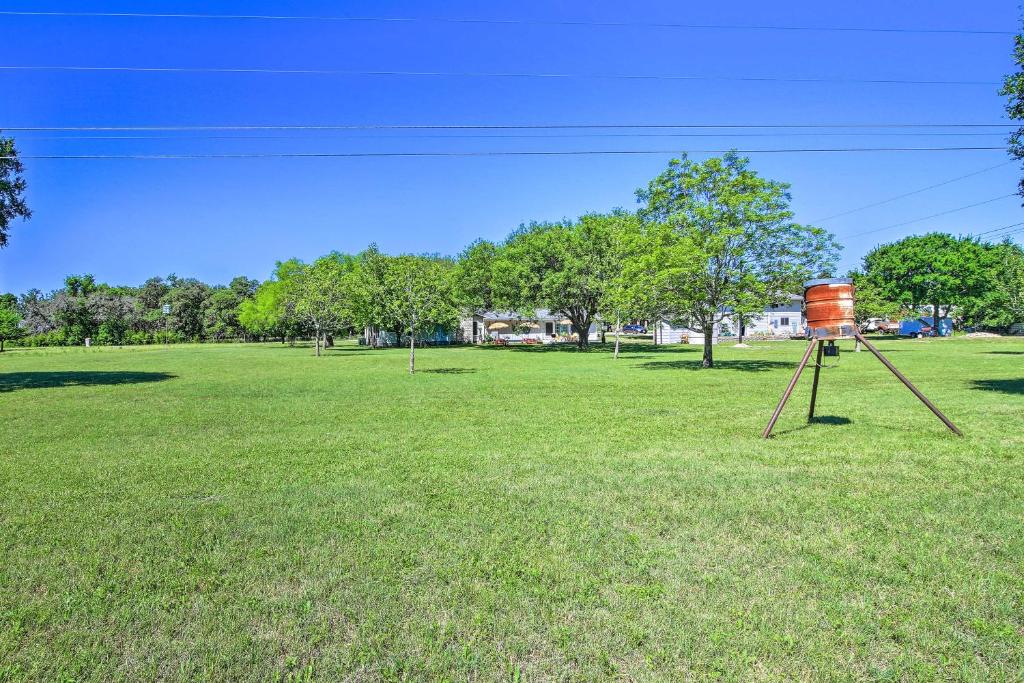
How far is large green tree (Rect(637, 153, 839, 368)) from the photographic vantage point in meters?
24.9

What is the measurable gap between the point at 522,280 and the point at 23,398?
34641 millimetres

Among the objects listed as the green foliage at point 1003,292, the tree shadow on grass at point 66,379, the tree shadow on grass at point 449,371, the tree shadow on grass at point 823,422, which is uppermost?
the green foliage at point 1003,292

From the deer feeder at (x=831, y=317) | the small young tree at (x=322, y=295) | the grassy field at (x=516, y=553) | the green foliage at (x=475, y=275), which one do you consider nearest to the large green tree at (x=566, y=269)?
the green foliage at (x=475, y=275)

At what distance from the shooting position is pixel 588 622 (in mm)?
3791

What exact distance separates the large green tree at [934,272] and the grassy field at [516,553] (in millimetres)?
67157

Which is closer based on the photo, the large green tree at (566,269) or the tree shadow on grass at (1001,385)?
the tree shadow on grass at (1001,385)

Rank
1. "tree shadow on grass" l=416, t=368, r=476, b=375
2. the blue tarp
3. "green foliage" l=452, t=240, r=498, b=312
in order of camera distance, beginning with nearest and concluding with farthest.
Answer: "tree shadow on grass" l=416, t=368, r=476, b=375 → "green foliage" l=452, t=240, r=498, b=312 → the blue tarp

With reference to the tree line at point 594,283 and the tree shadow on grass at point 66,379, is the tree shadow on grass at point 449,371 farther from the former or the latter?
the tree shadow on grass at point 66,379

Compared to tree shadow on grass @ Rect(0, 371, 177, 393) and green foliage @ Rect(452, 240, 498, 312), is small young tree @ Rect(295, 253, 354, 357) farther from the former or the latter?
tree shadow on grass @ Rect(0, 371, 177, 393)

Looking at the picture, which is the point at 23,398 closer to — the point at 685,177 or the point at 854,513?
the point at 854,513

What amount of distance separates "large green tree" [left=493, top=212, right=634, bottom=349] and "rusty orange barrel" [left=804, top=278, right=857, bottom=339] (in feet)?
107

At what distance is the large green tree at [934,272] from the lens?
66.8 m

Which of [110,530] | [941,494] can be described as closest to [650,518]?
[941,494]

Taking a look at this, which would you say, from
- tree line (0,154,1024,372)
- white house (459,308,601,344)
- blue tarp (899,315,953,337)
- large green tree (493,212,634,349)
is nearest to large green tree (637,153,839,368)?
tree line (0,154,1024,372)
